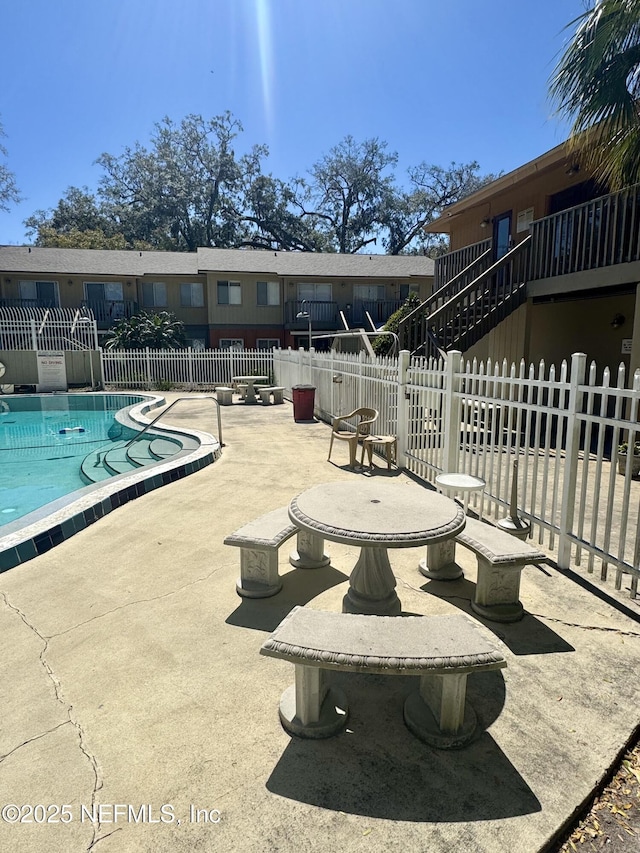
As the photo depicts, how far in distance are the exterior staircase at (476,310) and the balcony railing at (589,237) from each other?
1.17 feet

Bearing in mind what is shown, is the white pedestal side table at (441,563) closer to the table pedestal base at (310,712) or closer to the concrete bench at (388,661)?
the concrete bench at (388,661)

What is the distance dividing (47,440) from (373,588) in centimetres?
1071

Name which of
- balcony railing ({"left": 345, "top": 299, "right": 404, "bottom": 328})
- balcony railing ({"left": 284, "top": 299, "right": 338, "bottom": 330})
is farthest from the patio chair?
balcony railing ({"left": 345, "top": 299, "right": 404, "bottom": 328})

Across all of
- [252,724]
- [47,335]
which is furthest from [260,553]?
[47,335]

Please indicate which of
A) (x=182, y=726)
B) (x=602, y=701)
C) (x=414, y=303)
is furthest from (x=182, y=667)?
(x=414, y=303)

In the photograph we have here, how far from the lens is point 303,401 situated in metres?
12.0

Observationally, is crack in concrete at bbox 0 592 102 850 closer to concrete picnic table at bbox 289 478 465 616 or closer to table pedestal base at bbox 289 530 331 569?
concrete picnic table at bbox 289 478 465 616

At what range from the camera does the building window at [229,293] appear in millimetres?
24609

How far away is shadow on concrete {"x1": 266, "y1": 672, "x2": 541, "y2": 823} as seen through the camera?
77.4 inches

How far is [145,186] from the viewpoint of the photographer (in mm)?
41219

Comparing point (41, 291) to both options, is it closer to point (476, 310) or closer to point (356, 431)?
point (476, 310)

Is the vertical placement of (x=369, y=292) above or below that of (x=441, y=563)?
above

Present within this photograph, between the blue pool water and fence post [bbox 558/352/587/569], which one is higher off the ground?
fence post [bbox 558/352/587/569]

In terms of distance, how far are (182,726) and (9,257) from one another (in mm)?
27860
